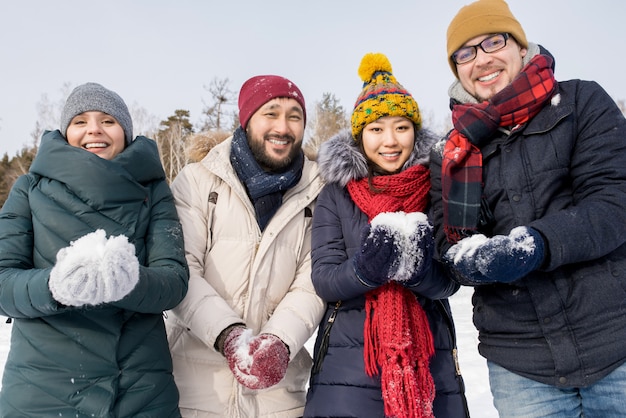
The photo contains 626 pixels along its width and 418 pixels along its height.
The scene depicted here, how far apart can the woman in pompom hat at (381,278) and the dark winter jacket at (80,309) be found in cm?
69

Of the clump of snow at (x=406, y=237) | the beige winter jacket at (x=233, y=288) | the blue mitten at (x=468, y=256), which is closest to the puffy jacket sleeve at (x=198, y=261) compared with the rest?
the beige winter jacket at (x=233, y=288)

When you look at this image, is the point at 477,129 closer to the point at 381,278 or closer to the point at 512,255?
the point at 512,255

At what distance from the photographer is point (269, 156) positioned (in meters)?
2.59

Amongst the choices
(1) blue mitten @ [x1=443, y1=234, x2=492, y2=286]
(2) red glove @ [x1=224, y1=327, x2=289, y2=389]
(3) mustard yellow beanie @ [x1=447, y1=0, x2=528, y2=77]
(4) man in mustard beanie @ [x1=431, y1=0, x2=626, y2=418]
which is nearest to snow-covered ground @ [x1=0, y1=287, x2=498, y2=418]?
(4) man in mustard beanie @ [x1=431, y1=0, x2=626, y2=418]

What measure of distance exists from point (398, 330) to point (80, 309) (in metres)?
1.31

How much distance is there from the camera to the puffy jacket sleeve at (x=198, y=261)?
2.21 m

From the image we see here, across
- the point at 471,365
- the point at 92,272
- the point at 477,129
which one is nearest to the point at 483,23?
the point at 477,129

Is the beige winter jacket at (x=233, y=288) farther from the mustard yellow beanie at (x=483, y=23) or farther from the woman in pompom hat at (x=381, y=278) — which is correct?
the mustard yellow beanie at (x=483, y=23)

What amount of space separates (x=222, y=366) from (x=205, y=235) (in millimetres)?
648

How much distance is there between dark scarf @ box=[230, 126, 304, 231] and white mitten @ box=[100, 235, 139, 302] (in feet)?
2.88

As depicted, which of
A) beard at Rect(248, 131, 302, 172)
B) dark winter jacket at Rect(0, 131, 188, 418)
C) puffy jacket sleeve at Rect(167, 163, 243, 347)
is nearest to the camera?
dark winter jacket at Rect(0, 131, 188, 418)

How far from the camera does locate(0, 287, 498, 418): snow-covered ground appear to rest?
153 inches

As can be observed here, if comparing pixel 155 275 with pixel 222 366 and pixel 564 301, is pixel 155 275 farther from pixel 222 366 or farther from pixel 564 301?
pixel 564 301

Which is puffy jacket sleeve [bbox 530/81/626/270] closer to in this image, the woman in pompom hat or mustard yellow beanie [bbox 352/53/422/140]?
the woman in pompom hat
